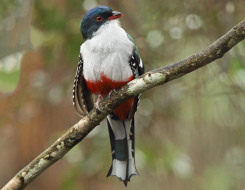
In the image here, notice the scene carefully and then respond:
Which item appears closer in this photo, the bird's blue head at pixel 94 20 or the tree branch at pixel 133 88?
the tree branch at pixel 133 88

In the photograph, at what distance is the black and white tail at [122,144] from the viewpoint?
3.42m

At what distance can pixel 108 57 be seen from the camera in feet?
9.96

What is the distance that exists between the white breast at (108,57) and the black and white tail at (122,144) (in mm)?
751

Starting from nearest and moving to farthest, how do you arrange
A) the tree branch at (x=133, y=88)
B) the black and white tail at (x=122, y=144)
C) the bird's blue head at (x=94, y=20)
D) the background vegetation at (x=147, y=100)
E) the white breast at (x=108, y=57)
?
the tree branch at (x=133, y=88)
the white breast at (x=108, y=57)
the bird's blue head at (x=94, y=20)
the black and white tail at (x=122, y=144)
the background vegetation at (x=147, y=100)

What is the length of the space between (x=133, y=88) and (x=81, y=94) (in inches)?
42.8

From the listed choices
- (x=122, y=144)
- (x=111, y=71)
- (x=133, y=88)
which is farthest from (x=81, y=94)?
(x=133, y=88)

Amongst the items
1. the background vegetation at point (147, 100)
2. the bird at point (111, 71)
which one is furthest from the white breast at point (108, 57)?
the background vegetation at point (147, 100)

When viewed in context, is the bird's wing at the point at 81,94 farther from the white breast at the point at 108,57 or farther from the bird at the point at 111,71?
the white breast at the point at 108,57

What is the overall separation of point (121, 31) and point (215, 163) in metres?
1.98

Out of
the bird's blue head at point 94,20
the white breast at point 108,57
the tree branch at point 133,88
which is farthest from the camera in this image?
the bird's blue head at point 94,20

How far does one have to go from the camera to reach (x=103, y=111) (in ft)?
8.68

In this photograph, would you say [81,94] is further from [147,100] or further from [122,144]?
[147,100]

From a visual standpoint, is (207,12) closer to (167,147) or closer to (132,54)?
(132,54)

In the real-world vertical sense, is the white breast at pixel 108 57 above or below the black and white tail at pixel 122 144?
above
